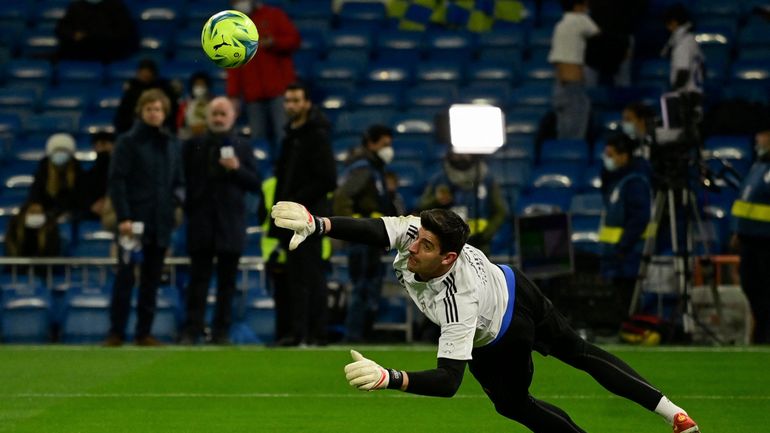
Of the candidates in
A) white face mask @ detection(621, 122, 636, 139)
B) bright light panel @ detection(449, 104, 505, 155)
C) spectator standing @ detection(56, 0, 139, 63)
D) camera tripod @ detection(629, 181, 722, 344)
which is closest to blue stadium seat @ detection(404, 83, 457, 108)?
white face mask @ detection(621, 122, 636, 139)

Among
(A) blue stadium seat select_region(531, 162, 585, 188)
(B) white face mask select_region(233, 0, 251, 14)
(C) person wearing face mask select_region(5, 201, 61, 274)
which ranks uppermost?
(B) white face mask select_region(233, 0, 251, 14)

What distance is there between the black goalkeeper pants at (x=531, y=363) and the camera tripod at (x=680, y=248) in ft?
20.3

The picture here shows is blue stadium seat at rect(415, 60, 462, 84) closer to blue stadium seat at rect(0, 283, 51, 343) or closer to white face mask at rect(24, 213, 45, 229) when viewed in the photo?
white face mask at rect(24, 213, 45, 229)

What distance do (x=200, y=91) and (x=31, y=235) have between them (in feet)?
9.43

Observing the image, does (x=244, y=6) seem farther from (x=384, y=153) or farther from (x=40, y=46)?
(x=40, y=46)

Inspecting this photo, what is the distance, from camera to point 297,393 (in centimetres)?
970

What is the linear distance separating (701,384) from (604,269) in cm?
366

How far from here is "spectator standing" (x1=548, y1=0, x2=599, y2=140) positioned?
1691 centimetres

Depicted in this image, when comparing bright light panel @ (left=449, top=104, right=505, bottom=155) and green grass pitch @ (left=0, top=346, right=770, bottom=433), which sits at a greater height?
bright light panel @ (left=449, top=104, right=505, bottom=155)

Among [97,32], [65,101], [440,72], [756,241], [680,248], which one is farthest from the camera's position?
[97,32]

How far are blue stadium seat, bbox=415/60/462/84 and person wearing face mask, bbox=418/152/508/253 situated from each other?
485cm

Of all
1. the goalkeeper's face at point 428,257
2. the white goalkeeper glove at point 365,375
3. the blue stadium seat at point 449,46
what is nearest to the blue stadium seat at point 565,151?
the blue stadium seat at point 449,46

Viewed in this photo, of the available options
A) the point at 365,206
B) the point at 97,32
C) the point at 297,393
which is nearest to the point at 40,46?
the point at 97,32

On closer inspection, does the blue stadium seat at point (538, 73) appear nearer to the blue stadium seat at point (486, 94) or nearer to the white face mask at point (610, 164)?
the blue stadium seat at point (486, 94)
